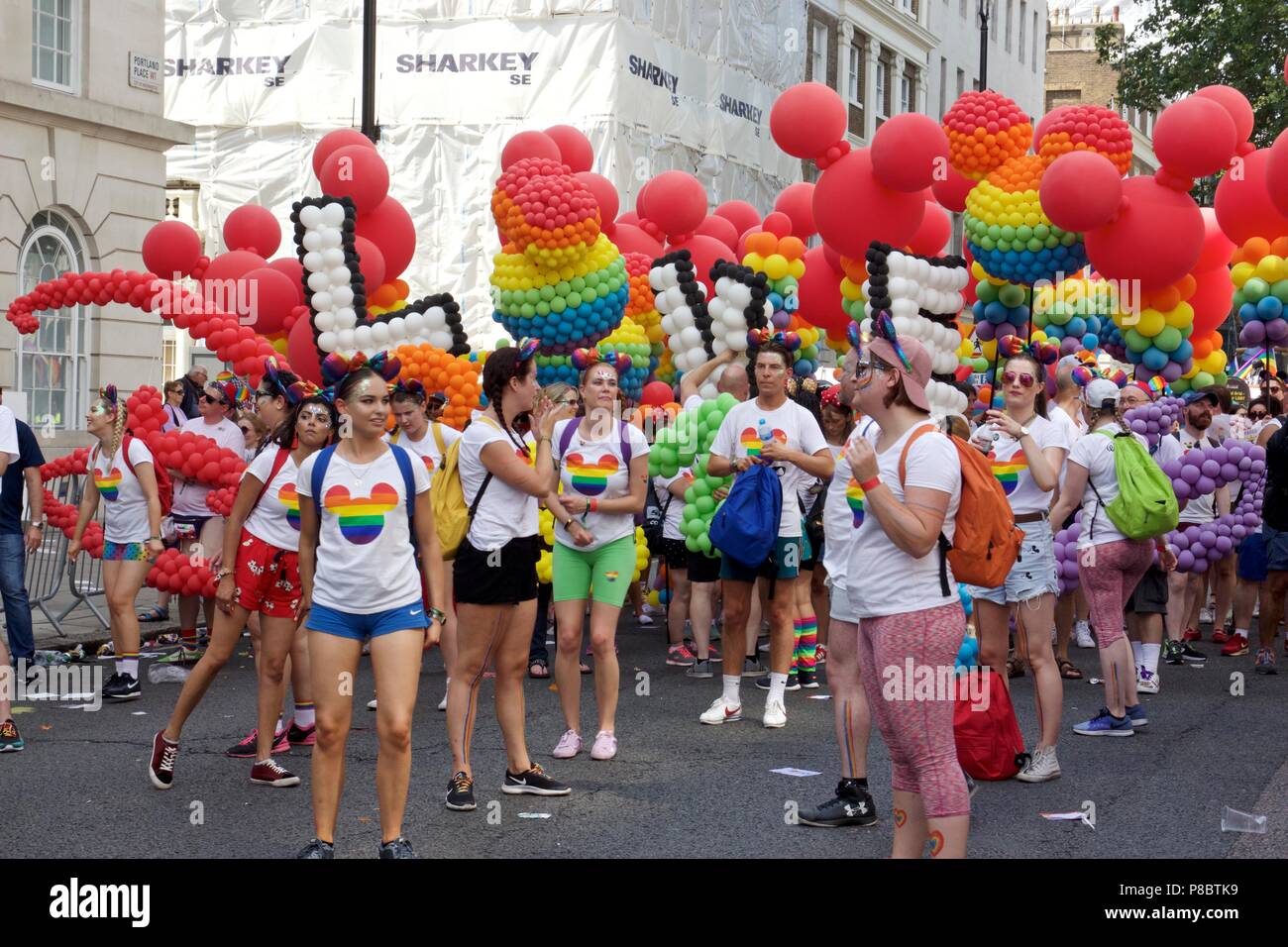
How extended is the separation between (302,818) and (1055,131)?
29.0ft

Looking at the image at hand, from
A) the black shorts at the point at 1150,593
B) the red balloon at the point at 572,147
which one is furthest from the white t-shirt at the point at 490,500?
the red balloon at the point at 572,147

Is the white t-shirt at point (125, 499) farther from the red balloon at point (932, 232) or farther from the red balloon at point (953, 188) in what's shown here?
the red balloon at point (932, 232)

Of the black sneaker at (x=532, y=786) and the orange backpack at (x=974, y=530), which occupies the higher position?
the orange backpack at (x=974, y=530)

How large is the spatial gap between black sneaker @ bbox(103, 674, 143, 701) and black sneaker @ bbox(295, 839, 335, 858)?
421 cm

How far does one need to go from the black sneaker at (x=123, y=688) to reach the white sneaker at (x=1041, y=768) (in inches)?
203

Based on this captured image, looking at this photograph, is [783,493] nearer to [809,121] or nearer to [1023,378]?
[1023,378]

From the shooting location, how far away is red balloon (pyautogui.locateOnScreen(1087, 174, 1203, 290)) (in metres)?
12.3

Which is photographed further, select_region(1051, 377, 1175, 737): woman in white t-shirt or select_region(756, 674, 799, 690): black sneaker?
select_region(756, 674, 799, 690): black sneaker

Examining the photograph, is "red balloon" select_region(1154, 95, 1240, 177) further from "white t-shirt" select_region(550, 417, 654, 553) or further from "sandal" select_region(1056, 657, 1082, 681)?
"white t-shirt" select_region(550, 417, 654, 553)

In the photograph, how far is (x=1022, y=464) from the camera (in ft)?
25.0

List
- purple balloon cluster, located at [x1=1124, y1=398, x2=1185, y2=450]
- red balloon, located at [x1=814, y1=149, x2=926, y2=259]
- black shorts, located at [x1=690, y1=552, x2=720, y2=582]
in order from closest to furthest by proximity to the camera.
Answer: black shorts, located at [x1=690, y1=552, x2=720, y2=582] < purple balloon cluster, located at [x1=1124, y1=398, x2=1185, y2=450] < red balloon, located at [x1=814, y1=149, x2=926, y2=259]

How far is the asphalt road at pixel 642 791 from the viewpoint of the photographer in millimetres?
6070

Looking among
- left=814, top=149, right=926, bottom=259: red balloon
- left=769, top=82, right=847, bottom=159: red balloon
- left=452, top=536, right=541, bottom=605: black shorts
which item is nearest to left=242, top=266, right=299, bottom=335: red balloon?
left=769, top=82, right=847, bottom=159: red balloon

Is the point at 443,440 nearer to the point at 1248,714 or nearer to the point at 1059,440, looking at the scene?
the point at 1059,440
